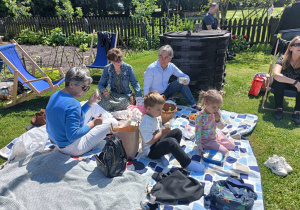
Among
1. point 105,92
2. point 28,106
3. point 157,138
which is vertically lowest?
point 28,106

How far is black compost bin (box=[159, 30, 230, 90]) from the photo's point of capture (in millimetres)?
5059

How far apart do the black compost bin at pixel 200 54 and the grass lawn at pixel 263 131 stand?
64 centimetres

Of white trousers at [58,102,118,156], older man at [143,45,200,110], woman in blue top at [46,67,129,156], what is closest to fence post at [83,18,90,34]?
older man at [143,45,200,110]

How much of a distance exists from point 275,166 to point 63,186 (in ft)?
8.98

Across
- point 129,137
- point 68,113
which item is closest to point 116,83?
point 129,137

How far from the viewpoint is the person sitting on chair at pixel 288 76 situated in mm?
4426

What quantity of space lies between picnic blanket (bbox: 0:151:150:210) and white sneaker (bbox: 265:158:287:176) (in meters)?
1.70

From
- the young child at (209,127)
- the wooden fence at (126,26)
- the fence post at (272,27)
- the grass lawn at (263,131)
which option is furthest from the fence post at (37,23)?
the young child at (209,127)

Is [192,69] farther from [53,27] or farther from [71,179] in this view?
[53,27]

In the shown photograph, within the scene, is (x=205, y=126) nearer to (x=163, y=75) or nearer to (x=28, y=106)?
(x=163, y=75)

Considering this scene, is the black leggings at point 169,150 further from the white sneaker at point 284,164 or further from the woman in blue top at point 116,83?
the woman in blue top at point 116,83

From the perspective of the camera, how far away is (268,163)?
3270 millimetres

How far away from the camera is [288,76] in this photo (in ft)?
15.4

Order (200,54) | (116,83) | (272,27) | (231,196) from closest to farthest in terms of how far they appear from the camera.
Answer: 1. (231,196)
2. (116,83)
3. (200,54)
4. (272,27)
